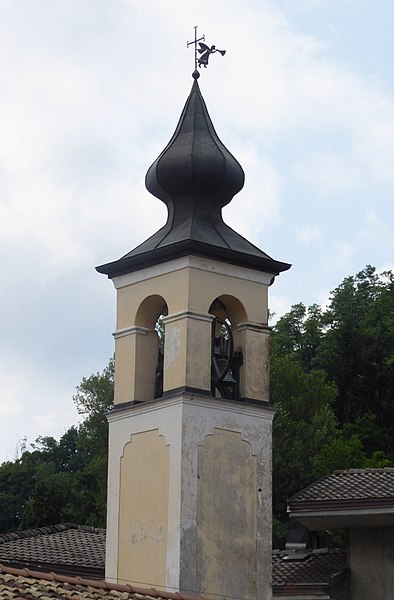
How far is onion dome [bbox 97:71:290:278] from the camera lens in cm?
2334

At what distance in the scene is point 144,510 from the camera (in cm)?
2220

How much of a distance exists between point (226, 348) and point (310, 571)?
4.50m

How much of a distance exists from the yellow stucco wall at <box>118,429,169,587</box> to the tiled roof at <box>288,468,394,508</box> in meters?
3.46

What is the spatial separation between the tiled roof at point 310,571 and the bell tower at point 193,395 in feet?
8.29

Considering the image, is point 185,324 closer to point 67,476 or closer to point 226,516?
point 226,516

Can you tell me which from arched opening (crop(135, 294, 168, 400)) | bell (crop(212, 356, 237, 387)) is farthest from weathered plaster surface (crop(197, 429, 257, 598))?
arched opening (crop(135, 294, 168, 400))

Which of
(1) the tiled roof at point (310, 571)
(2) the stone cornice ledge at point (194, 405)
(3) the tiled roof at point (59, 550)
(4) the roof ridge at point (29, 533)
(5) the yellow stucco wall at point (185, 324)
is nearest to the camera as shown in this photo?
(2) the stone cornice ledge at point (194, 405)

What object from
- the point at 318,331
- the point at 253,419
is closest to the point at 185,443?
the point at 253,419

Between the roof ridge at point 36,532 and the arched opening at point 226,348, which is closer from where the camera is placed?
the arched opening at point 226,348

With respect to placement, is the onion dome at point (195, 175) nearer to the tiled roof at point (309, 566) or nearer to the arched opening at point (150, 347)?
the arched opening at point (150, 347)

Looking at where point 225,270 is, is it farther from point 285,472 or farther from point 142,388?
point 285,472

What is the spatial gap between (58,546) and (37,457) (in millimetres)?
43905

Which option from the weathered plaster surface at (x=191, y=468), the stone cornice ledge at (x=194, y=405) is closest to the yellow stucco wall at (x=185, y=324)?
the stone cornice ledge at (x=194, y=405)

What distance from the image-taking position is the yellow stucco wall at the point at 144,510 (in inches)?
855
